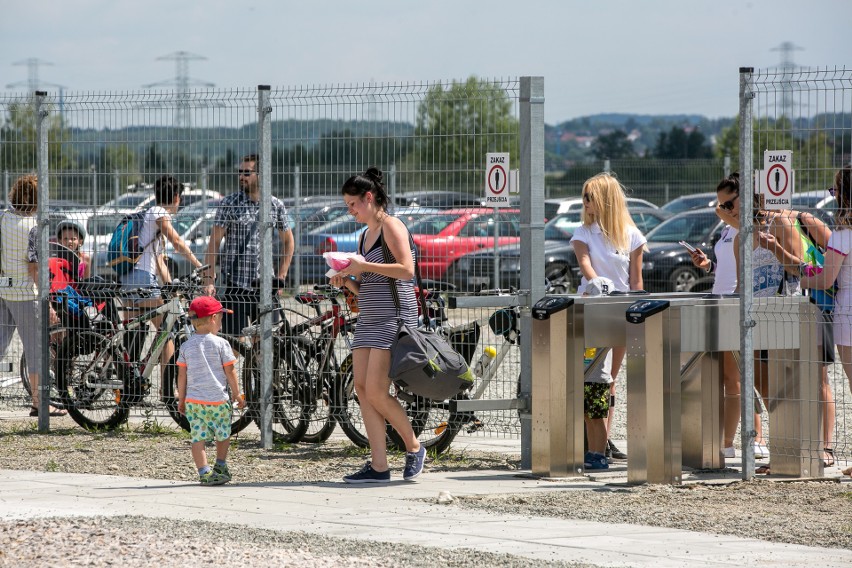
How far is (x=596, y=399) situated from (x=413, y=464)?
1347mm

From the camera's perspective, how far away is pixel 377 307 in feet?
25.8

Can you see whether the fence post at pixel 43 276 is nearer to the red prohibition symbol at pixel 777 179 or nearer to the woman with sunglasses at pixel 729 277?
the woman with sunglasses at pixel 729 277

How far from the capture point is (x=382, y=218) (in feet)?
25.8

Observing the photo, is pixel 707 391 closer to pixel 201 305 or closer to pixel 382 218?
pixel 382 218

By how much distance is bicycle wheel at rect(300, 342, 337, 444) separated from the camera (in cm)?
925

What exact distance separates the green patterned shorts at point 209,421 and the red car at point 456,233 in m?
1.77

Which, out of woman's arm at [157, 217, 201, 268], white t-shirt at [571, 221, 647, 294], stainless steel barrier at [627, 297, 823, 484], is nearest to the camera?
stainless steel barrier at [627, 297, 823, 484]

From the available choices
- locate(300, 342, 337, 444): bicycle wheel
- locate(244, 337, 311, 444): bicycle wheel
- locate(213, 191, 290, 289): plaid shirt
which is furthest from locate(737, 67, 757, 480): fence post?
locate(213, 191, 290, 289): plaid shirt

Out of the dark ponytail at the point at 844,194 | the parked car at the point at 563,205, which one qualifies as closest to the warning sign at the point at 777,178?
the dark ponytail at the point at 844,194

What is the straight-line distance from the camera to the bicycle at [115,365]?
998 cm

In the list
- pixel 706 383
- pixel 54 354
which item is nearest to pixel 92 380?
pixel 54 354

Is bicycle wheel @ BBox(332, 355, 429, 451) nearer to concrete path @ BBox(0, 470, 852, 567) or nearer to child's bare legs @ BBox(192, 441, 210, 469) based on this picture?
concrete path @ BBox(0, 470, 852, 567)

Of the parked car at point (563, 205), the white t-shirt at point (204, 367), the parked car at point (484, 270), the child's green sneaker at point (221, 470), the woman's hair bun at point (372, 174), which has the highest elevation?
the parked car at point (563, 205)

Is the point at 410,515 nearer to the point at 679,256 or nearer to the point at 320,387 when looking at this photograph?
the point at 320,387
